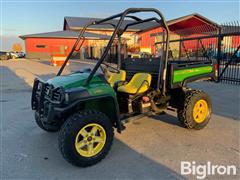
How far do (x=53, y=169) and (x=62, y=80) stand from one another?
1250 mm

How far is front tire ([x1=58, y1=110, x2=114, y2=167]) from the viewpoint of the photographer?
2.96 metres

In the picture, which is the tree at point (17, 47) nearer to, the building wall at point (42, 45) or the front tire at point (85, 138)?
the building wall at point (42, 45)

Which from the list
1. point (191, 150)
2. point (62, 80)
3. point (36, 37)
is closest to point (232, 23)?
point (191, 150)

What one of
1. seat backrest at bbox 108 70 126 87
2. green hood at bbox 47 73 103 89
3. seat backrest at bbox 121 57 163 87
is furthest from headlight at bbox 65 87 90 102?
seat backrest at bbox 121 57 163 87

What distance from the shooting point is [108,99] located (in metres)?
3.38

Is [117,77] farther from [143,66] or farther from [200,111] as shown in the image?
[200,111]

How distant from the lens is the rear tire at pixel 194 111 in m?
4.21

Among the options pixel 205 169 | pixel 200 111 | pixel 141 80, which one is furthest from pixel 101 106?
pixel 200 111

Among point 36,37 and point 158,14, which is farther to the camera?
point 36,37

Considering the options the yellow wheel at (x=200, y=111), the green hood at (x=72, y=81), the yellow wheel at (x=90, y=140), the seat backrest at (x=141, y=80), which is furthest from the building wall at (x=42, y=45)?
the yellow wheel at (x=90, y=140)

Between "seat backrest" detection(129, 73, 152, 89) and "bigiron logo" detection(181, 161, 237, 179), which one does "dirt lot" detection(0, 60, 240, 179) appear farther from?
"seat backrest" detection(129, 73, 152, 89)

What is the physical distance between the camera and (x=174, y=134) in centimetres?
412

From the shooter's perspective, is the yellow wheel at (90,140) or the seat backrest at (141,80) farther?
the seat backrest at (141,80)

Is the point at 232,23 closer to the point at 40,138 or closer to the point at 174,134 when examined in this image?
the point at 174,134
